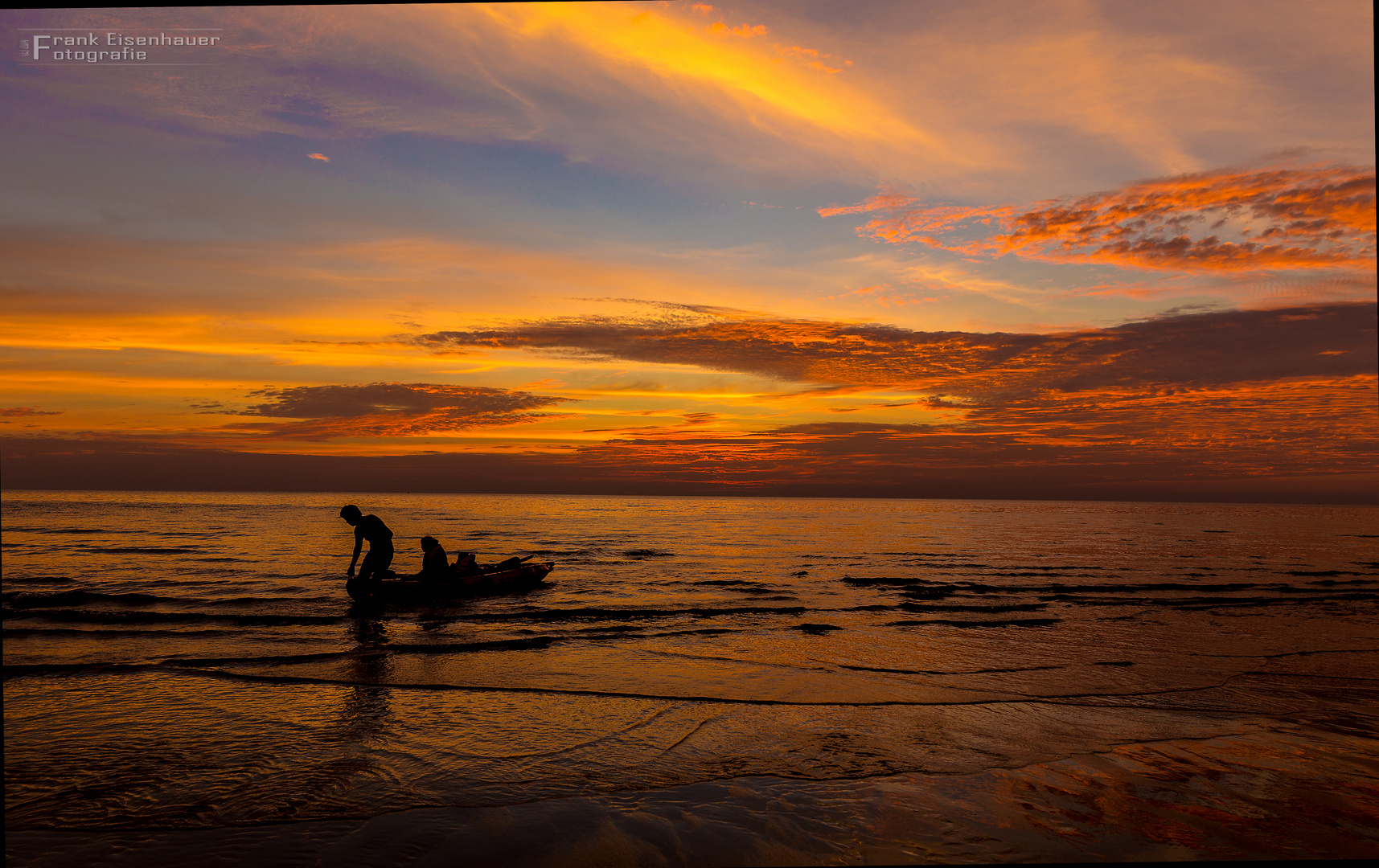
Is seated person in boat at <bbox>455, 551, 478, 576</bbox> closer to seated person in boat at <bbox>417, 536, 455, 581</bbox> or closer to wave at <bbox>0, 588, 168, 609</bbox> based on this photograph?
seated person in boat at <bbox>417, 536, 455, 581</bbox>

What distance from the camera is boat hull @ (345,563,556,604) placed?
19.2 meters

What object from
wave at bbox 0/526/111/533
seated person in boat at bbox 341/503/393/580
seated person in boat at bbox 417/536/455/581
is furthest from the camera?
wave at bbox 0/526/111/533

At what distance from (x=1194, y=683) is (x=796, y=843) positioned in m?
9.68

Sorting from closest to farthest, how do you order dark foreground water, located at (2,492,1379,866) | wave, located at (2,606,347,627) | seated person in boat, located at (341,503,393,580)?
dark foreground water, located at (2,492,1379,866) → wave, located at (2,606,347,627) → seated person in boat, located at (341,503,393,580)

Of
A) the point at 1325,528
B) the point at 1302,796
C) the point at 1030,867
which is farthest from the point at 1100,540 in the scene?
the point at 1030,867

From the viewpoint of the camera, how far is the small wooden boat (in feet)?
63.3

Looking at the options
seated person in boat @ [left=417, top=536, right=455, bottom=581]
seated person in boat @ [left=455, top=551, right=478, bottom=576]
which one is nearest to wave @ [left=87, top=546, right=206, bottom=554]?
seated person in boat @ [left=455, top=551, right=478, bottom=576]

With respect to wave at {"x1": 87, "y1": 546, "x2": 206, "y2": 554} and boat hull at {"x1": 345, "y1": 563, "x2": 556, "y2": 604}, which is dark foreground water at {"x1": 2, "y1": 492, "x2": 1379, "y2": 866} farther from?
wave at {"x1": 87, "y1": 546, "x2": 206, "y2": 554}

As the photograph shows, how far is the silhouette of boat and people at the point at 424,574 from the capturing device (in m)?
19.0

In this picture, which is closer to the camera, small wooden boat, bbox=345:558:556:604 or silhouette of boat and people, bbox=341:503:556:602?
silhouette of boat and people, bbox=341:503:556:602

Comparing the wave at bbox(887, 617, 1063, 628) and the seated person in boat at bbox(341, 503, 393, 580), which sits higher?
the seated person in boat at bbox(341, 503, 393, 580)

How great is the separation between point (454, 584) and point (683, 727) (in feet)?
44.4

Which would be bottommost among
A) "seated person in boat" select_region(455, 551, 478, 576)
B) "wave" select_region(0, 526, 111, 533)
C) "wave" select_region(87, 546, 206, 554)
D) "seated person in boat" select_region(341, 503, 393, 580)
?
"wave" select_region(0, 526, 111, 533)

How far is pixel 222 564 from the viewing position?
29.7m
